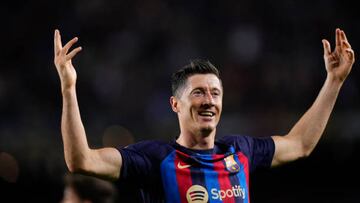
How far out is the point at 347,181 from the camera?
22.8ft

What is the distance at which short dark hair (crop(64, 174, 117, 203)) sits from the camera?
4266 mm

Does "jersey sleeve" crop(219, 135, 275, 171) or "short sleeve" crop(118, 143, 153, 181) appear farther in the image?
"jersey sleeve" crop(219, 135, 275, 171)

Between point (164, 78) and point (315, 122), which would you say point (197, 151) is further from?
point (164, 78)

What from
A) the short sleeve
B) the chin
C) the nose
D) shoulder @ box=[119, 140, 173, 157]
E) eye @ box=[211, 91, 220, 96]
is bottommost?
the short sleeve

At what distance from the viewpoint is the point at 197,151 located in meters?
3.92

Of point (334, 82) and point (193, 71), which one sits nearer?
point (193, 71)

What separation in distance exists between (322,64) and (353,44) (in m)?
0.58

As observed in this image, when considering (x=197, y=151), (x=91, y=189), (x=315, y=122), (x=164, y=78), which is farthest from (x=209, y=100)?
(x=164, y=78)

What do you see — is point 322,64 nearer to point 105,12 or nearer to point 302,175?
point 302,175

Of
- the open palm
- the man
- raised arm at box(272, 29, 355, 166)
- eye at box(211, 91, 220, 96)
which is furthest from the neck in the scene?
the open palm

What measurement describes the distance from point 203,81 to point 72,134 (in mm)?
1012

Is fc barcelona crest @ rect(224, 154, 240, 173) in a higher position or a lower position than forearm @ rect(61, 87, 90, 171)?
lower

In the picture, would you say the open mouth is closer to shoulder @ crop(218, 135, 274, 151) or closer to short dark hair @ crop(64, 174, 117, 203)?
shoulder @ crop(218, 135, 274, 151)

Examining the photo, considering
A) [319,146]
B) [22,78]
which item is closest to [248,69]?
[319,146]
